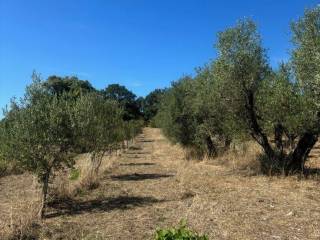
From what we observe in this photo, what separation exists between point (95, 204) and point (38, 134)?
2.92 metres

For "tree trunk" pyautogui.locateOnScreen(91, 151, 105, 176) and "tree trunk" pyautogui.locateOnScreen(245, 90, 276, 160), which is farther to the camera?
"tree trunk" pyautogui.locateOnScreen(245, 90, 276, 160)

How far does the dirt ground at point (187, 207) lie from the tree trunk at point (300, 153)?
137cm

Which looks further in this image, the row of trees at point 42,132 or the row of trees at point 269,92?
the row of trees at point 269,92

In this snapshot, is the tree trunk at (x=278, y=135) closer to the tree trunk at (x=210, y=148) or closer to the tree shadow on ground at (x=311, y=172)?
the tree shadow on ground at (x=311, y=172)

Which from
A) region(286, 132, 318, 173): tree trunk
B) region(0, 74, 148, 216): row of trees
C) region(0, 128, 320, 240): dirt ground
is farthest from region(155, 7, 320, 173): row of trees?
region(0, 74, 148, 216): row of trees

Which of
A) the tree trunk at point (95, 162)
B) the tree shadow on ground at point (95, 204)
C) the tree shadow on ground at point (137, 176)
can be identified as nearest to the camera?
the tree shadow on ground at point (95, 204)

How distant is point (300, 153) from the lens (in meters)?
18.2

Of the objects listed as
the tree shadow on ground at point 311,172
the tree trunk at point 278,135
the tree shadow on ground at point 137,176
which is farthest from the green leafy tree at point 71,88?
the tree shadow on ground at point 311,172

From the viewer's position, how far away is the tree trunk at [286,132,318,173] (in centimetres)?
1797

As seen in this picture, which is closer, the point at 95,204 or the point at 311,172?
the point at 95,204

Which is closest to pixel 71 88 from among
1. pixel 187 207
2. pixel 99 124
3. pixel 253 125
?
pixel 99 124

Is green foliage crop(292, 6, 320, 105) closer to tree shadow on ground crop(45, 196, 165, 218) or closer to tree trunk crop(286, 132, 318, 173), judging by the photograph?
tree trunk crop(286, 132, 318, 173)

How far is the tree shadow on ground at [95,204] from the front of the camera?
12305mm

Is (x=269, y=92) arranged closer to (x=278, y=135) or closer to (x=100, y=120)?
(x=278, y=135)
